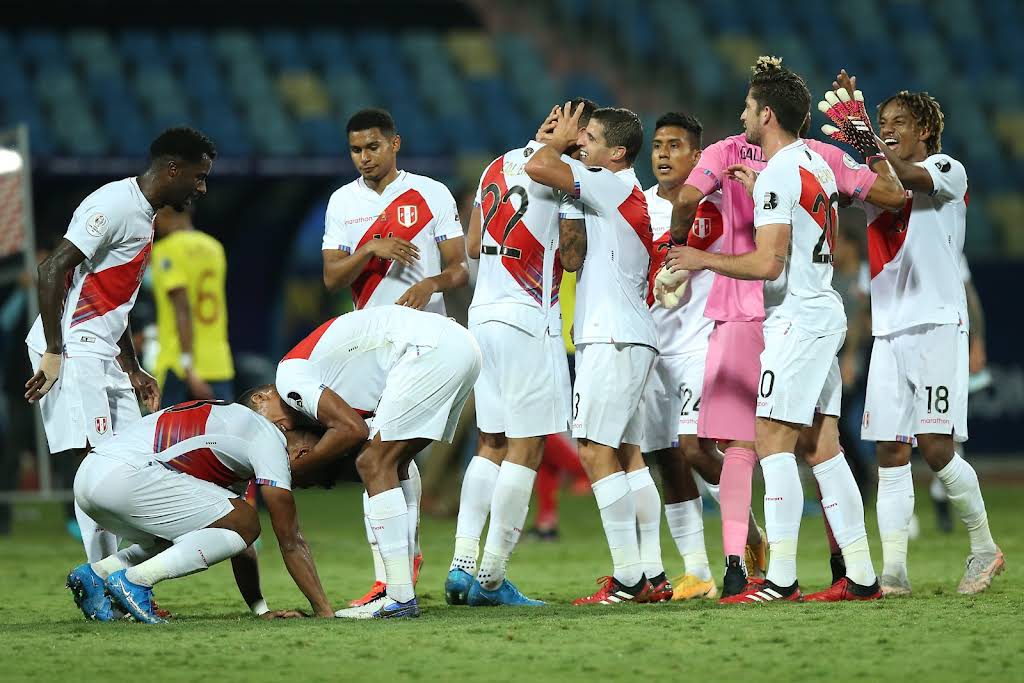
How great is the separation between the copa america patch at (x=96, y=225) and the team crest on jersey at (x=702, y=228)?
2.64 metres

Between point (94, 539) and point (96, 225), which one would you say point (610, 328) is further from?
point (94, 539)

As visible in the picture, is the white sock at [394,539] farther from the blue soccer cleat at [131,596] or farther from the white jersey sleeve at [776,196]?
the white jersey sleeve at [776,196]

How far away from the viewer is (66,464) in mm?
9984

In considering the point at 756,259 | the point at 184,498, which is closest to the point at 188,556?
the point at 184,498

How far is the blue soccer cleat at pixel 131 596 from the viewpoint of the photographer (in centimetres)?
579

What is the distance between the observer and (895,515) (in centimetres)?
658

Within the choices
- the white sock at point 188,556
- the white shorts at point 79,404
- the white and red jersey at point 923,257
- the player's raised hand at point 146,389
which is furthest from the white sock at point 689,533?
the white shorts at point 79,404

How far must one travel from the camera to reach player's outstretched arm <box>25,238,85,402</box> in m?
6.18

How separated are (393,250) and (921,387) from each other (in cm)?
244

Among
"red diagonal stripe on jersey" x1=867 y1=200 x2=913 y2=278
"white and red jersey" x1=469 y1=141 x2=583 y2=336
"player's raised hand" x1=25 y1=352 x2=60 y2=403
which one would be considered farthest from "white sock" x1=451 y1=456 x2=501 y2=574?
"red diagonal stripe on jersey" x1=867 y1=200 x2=913 y2=278

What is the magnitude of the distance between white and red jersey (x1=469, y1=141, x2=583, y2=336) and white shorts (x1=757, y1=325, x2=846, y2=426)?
39.4 inches

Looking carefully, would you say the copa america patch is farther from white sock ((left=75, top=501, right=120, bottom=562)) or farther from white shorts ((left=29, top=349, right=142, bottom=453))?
white sock ((left=75, top=501, right=120, bottom=562))

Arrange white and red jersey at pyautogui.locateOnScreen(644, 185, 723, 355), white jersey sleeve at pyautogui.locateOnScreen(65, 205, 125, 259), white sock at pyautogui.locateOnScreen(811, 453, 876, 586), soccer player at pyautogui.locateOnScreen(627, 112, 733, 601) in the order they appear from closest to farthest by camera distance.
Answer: white sock at pyautogui.locateOnScreen(811, 453, 876, 586) < white jersey sleeve at pyautogui.locateOnScreen(65, 205, 125, 259) < soccer player at pyautogui.locateOnScreen(627, 112, 733, 601) < white and red jersey at pyautogui.locateOnScreen(644, 185, 723, 355)

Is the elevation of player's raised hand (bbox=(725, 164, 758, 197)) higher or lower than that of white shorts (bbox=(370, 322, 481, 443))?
higher
